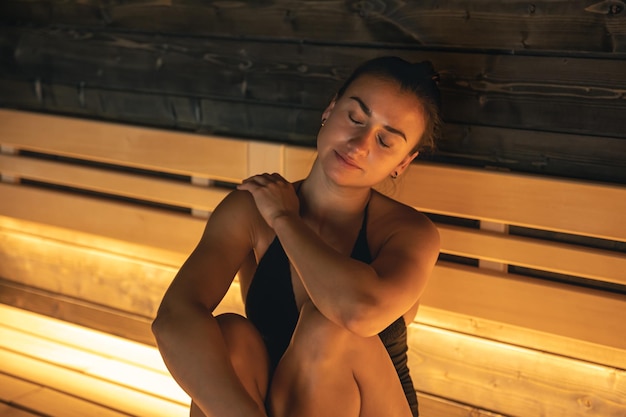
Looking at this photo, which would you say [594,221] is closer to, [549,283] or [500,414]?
[549,283]

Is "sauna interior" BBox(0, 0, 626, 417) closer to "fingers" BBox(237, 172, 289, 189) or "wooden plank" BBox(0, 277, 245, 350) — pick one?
"wooden plank" BBox(0, 277, 245, 350)

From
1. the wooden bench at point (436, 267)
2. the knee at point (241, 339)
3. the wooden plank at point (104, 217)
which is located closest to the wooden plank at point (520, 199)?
the wooden bench at point (436, 267)

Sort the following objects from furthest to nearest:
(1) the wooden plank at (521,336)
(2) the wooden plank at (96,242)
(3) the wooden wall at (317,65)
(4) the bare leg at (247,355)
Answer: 1. (2) the wooden plank at (96,242)
2. (1) the wooden plank at (521,336)
3. (3) the wooden wall at (317,65)
4. (4) the bare leg at (247,355)

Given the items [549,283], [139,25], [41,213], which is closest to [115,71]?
[139,25]

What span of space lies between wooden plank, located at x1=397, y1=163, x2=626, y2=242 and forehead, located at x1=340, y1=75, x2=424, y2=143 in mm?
358

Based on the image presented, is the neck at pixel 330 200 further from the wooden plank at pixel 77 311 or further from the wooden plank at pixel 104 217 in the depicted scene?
the wooden plank at pixel 77 311

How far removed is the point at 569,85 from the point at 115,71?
136cm

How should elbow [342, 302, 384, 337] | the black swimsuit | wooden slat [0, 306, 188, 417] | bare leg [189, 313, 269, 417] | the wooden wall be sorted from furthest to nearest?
wooden slat [0, 306, 188, 417] → the wooden wall → the black swimsuit → bare leg [189, 313, 269, 417] → elbow [342, 302, 384, 337]

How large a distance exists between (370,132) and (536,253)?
1.83ft

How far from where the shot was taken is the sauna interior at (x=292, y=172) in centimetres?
183

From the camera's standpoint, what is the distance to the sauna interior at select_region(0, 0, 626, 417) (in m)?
1.83

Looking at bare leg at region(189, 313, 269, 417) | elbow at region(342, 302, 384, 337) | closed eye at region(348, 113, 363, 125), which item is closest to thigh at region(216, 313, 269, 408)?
bare leg at region(189, 313, 269, 417)

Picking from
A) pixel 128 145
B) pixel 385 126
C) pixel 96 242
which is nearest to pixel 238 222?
pixel 385 126

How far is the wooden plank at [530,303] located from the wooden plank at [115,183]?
2.25 feet
